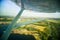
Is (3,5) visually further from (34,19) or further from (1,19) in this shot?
(34,19)

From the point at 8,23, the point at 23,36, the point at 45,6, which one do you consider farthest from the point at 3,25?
the point at 45,6

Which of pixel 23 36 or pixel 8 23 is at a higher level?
pixel 8 23

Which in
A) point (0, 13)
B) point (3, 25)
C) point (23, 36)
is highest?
point (0, 13)

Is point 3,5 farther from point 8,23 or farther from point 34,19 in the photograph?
point 34,19

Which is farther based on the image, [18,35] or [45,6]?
[45,6]

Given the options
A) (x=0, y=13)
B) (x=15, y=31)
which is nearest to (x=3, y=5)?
(x=0, y=13)

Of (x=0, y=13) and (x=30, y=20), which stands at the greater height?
(x=0, y=13)

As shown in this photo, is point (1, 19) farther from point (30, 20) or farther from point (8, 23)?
point (30, 20)

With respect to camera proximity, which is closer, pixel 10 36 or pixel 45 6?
pixel 10 36
